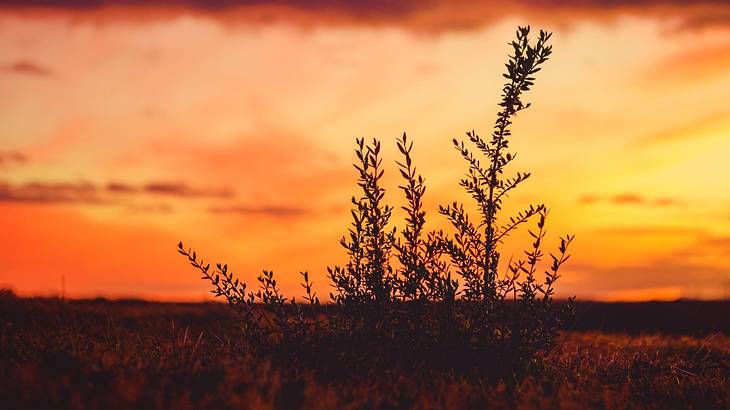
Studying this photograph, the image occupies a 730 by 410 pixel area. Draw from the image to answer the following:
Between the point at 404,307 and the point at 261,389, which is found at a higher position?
the point at 404,307

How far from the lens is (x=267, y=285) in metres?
10.2

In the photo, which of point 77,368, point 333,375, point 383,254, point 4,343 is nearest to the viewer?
point 77,368

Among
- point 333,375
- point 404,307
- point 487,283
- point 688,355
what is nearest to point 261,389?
point 333,375

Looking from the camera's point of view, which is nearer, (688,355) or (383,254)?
(383,254)

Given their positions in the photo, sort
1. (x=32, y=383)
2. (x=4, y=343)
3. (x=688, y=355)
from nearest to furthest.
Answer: (x=32, y=383) < (x=4, y=343) < (x=688, y=355)

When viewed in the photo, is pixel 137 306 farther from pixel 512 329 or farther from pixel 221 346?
pixel 512 329

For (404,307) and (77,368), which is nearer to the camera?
(77,368)

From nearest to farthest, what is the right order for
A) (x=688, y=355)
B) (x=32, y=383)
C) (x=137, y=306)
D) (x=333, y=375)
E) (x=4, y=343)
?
(x=32, y=383) → (x=333, y=375) → (x=4, y=343) → (x=688, y=355) → (x=137, y=306)

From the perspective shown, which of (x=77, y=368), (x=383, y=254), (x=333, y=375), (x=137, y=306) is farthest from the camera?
(x=137, y=306)

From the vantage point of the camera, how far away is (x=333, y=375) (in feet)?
28.4

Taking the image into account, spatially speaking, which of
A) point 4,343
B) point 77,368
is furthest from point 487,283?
point 4,343

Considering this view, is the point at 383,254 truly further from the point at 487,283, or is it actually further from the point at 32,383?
the point at 32,383

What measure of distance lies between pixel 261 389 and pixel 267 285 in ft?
10.7

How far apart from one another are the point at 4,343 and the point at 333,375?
12.8 ft
